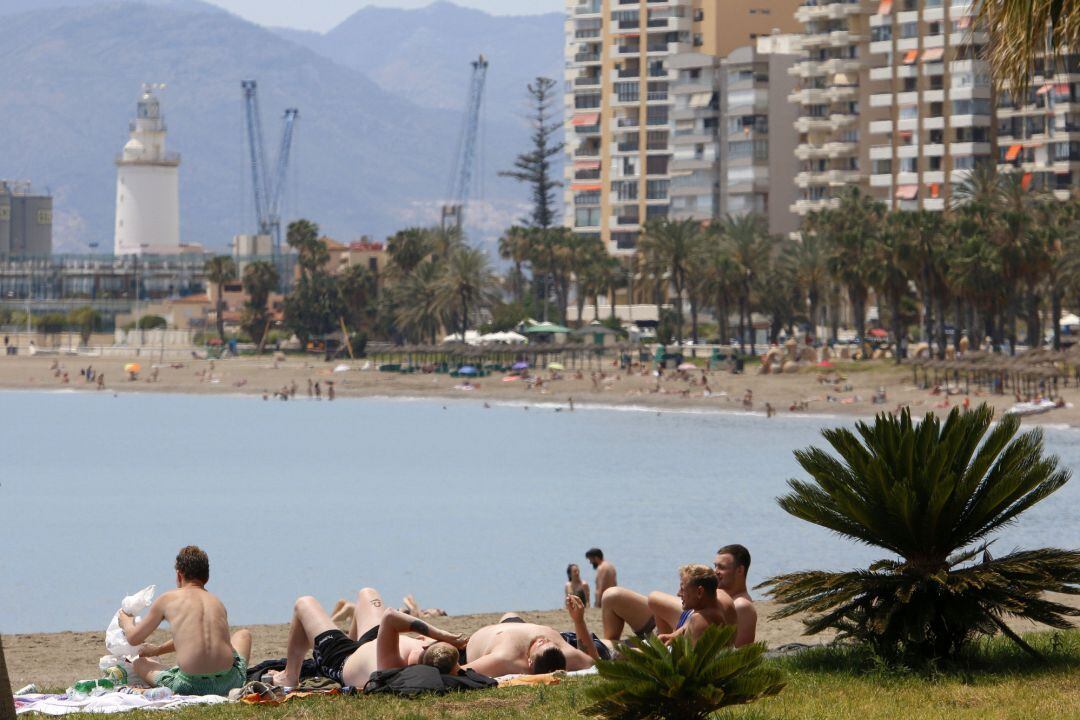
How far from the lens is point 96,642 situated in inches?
682

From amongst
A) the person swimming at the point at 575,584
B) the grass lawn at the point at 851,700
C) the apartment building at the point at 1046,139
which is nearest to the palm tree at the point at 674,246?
the apartment building at the point at 1046,139

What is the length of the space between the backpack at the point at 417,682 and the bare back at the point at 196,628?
96 centimetres

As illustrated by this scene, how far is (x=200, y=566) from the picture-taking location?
419 inches

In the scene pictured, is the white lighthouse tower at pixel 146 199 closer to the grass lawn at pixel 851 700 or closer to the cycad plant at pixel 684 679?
the grass lawn at pixel 851 700

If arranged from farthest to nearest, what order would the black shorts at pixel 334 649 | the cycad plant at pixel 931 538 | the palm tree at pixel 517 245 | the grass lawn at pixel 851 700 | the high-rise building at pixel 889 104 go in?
the palm tree at pixel 517 245 < the high-rise building at pixel 889 104 < the black shorts at pixel 334 649 < the cycad plant at pixel 931 538 < the grass lawn at pixel 851 700

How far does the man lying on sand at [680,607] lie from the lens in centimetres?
1109

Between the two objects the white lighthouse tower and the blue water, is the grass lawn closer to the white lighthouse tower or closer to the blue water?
the blue water

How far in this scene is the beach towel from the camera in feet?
33.4

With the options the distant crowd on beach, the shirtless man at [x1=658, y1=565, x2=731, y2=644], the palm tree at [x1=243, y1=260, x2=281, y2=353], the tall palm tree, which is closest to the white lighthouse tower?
the palm tree at [x1=243, y1=260, x2=281, y2=353]

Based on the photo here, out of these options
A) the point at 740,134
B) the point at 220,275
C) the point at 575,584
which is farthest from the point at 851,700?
the point at 220,275

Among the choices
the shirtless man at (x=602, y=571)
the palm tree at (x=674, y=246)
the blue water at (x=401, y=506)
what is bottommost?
the blue water at (x=401, y=506)

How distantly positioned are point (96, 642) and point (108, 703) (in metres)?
7.21

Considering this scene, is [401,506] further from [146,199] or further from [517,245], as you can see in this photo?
[146,199]

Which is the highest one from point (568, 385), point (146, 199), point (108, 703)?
point (146, 199)
